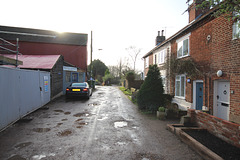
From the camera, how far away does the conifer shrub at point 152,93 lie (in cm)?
824

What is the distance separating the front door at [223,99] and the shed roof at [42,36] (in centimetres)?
2288

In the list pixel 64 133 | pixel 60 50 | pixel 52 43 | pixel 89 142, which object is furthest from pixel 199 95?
pixel 52 43

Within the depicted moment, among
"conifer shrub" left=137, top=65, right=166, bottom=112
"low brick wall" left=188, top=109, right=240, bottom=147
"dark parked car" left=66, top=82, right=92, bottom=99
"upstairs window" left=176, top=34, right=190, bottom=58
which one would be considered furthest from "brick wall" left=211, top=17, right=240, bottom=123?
"dark parked car" left=66, top=82, right=92, bottom=99

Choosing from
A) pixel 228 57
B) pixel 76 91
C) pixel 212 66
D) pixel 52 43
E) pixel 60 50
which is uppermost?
pixel 52 43

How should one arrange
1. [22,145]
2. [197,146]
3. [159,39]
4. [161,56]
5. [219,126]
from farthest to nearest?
[159,39] → [161,56] → [219,126] → [22,145] → [197,146]

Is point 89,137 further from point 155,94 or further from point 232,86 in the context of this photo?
point 232,86

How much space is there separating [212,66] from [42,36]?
24.6m

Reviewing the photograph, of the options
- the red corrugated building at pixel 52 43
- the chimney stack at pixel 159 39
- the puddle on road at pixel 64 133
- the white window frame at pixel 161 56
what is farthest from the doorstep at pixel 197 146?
the red corrugated building at pixel 52 43

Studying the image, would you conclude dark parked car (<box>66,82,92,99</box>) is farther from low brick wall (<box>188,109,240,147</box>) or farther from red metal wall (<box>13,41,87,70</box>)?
red metal wall (<box>13,41,87,70</box>)

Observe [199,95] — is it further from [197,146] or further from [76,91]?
[76,91]

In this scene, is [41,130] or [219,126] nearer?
[219,126]

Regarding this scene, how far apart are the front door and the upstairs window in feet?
11.1

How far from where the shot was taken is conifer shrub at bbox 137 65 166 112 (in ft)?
27.0

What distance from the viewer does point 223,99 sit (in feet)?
21.7
